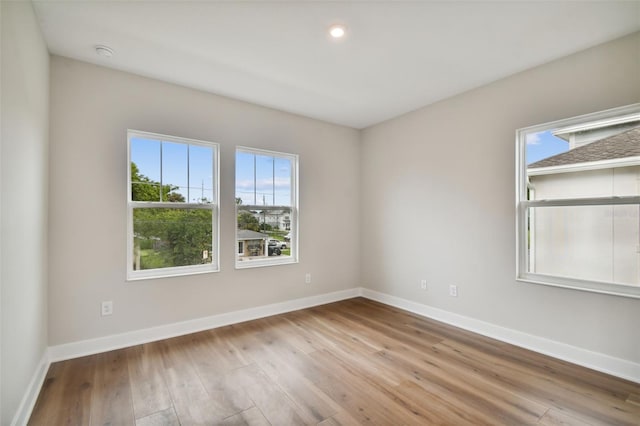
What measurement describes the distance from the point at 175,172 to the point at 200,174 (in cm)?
26

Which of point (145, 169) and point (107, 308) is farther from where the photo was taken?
point (145, 169)

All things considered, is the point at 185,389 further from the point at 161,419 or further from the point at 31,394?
the point at 31,394

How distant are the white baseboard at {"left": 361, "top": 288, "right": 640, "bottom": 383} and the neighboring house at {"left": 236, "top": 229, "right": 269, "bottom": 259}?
210 cm

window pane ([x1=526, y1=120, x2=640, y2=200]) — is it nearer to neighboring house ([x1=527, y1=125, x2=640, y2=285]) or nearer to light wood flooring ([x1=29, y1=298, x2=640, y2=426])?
neighboring house ([x1=527, y1=125, x2=640, y2=285])

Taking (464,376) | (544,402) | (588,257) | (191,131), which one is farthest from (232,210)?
(588,257)

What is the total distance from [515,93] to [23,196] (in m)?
4.20

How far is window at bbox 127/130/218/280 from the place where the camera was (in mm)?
3033

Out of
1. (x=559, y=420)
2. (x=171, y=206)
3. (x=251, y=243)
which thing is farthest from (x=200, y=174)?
(x=559, y=420)

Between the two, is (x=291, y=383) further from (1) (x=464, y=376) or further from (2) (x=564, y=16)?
(2) (x=564, y=16)

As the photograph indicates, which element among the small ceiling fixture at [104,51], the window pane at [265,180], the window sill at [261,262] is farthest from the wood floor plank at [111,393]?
the small ceiling fixture at [104,51]

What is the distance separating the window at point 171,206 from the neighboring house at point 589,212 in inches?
136

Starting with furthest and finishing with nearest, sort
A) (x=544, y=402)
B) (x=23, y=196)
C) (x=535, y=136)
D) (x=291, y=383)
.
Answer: (x=535, y=136) < (x=291, y=383) < (x=544, y=402) < (x=23, y=196)

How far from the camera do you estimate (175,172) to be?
3264 mm

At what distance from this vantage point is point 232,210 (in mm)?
3555
